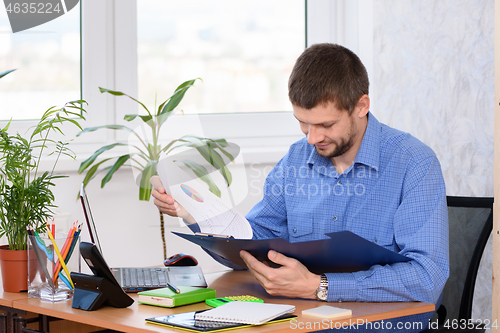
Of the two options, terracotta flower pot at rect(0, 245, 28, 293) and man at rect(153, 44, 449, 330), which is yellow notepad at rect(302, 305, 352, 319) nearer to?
man at rect(153, 44, 449, 330)

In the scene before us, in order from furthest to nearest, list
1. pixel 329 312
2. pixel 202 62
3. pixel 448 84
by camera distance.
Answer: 1. pixel 202 62
2. pixel 448 84
3. pixel 329 312

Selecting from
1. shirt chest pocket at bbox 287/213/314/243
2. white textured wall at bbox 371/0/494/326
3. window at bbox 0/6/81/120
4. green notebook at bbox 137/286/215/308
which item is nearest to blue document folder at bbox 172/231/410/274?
green notebook at bbox 137/286/215/308

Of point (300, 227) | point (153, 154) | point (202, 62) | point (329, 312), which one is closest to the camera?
point (329, 312)

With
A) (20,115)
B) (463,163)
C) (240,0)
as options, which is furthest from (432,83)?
(20,115)

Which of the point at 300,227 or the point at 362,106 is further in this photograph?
the point at 300,227

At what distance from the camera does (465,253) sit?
5.18 feet

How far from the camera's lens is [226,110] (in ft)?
9.23

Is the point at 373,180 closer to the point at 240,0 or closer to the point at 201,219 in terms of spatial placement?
the point at 201,219

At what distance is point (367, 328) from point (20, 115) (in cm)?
177

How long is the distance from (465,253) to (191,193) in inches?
31.4

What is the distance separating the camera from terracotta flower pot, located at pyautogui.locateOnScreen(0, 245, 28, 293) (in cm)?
139

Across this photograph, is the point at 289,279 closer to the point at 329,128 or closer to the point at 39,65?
the point at 329,128

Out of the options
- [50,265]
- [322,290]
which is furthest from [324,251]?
[50,265]

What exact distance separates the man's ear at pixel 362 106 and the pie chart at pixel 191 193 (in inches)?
19.5
